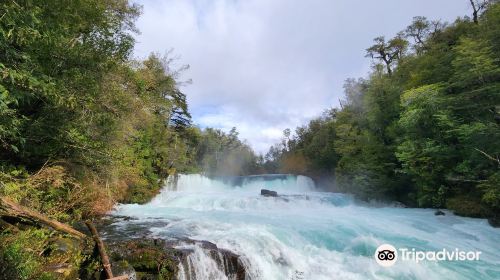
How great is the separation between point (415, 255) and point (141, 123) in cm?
1229

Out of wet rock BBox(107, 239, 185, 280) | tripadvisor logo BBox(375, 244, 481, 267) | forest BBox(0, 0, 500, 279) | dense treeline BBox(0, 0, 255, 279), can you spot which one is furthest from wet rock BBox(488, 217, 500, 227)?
dense treeline BBox(0, 0, 255, 279)

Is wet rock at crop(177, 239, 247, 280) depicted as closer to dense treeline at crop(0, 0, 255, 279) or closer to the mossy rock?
dense treeline at crop(0, 0, 255, 279)

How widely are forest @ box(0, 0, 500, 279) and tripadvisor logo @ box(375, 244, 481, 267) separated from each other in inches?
174

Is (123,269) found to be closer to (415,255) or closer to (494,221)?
(415,255)

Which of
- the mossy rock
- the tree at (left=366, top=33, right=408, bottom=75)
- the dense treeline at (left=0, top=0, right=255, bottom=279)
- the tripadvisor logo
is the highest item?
the tree at (left=366, top=33, right=408, bottom=75)

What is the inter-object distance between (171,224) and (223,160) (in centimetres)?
4124

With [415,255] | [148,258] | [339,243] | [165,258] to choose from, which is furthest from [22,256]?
[415,255]

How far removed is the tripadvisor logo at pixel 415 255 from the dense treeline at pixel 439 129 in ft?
14.9

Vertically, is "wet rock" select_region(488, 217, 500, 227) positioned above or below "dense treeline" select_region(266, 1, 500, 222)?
below

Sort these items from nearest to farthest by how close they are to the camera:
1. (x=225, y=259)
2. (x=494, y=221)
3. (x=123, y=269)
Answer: (x=123, y=269), (x=225, y=259), (x=494, y=221)

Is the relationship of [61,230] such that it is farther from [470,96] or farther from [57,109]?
[470,96]

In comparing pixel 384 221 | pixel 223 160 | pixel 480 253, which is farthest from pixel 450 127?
pixel 223 160

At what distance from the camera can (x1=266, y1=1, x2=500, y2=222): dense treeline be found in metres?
12.4

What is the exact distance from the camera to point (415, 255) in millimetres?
7996
